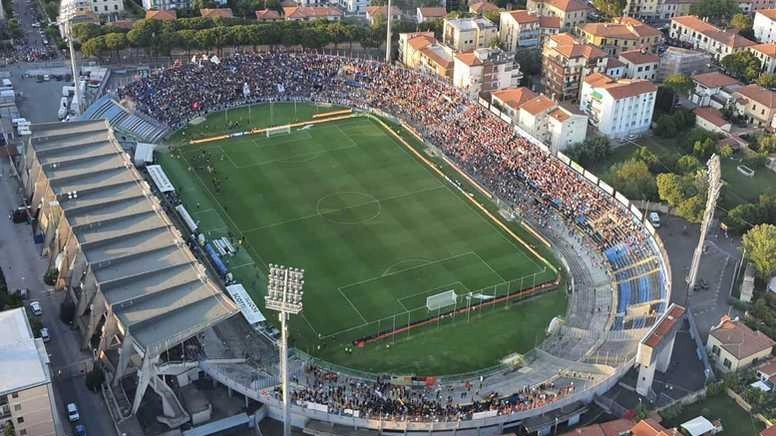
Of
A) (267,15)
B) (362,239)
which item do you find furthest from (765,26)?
(362,239)

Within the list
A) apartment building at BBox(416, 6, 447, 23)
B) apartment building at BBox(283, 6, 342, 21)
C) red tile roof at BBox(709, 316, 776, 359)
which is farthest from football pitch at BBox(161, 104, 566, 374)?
apartment building at BBox(416, 6, 447, 23)

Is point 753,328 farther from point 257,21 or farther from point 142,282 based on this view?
point 257,21

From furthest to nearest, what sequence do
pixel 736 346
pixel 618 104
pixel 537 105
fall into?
pixel 618 104, pixel 537 105, pixel 736 346

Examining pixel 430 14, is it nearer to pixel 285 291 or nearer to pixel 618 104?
pixel 618 104

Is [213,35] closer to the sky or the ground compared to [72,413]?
closer to the sky

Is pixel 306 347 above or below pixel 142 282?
below

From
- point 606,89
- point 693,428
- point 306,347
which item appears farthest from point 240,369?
point 606,89

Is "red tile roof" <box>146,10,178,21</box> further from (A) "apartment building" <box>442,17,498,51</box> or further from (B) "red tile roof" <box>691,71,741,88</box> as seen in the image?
(B) "red tile roof" <box>691,71,741,88</box>
